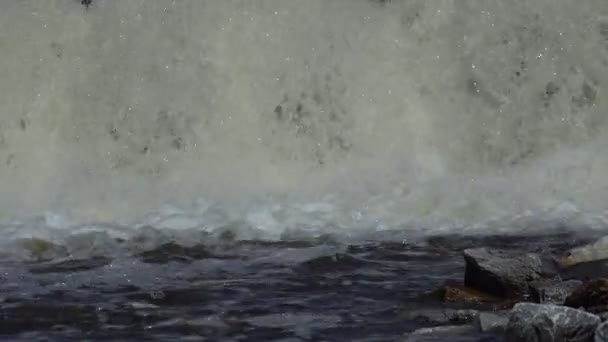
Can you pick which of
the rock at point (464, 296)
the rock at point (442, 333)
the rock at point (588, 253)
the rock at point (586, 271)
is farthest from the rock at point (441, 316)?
the rock at point (588, 253)

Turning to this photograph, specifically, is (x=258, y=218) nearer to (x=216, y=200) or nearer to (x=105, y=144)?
(x=216, y=200)

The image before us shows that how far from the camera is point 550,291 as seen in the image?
6.90 meters

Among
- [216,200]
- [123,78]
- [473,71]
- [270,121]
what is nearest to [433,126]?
[473,71]

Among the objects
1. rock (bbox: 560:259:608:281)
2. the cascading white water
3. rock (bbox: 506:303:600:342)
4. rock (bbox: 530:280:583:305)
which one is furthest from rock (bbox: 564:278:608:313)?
the cascading white water

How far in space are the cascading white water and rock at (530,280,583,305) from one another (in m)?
3.96

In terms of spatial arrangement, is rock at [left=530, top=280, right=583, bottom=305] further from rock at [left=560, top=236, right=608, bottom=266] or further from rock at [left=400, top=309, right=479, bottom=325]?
rock at [left=560, top=236, right=608, bottom=266]

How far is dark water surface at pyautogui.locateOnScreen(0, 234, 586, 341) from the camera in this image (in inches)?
265

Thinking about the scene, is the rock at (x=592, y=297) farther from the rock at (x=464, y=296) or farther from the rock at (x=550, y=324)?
the rock at (x=464, y=296)

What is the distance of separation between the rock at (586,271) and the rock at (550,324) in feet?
5.46

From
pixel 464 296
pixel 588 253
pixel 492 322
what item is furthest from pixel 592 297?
pixel 588 253

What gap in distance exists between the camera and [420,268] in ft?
27.0

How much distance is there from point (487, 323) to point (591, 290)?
58cm

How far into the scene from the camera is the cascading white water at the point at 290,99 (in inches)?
448

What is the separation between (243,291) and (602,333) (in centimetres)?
278
